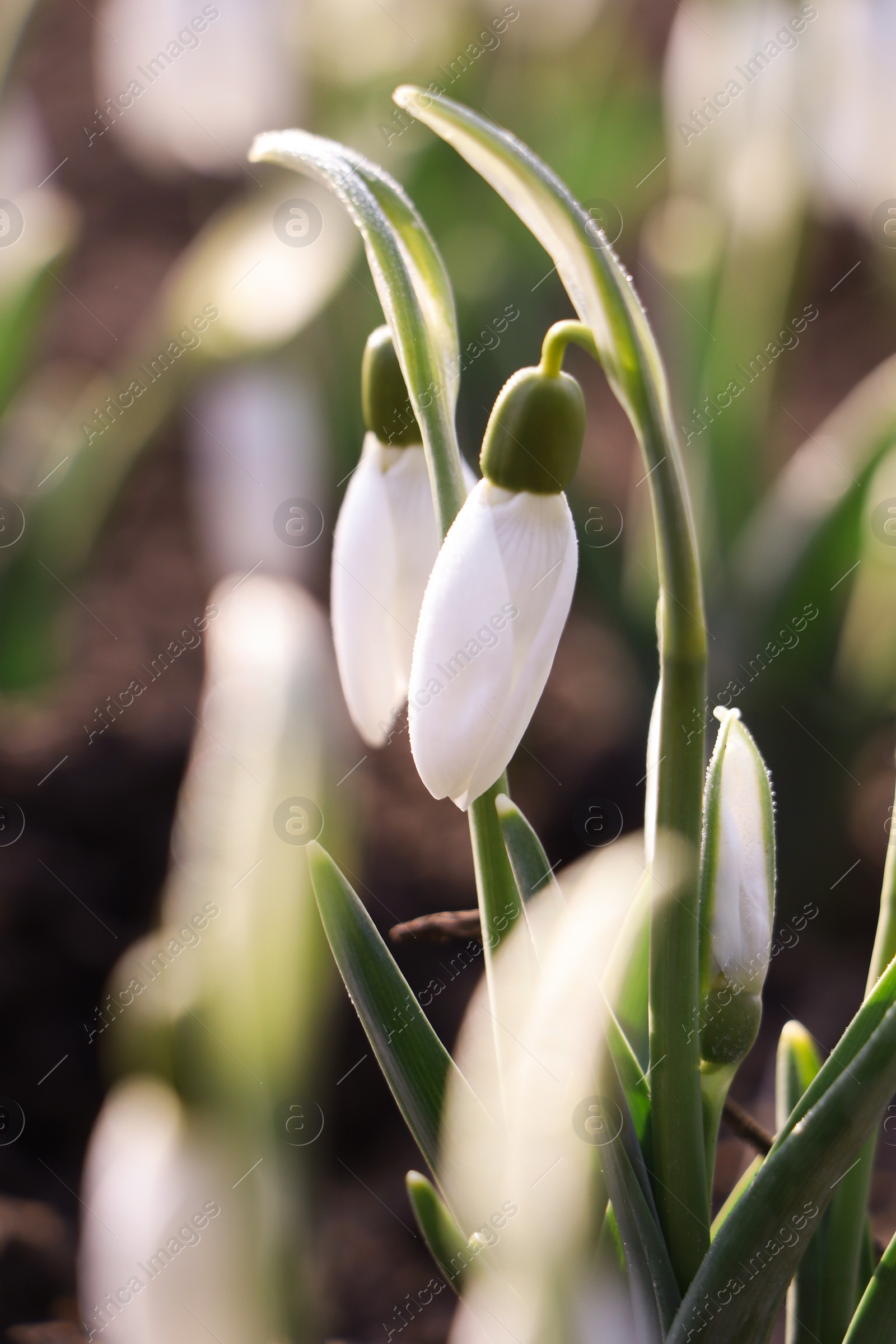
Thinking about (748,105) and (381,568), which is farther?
(748,105)

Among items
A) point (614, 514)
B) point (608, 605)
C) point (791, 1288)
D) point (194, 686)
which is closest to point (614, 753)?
point (608, 605)

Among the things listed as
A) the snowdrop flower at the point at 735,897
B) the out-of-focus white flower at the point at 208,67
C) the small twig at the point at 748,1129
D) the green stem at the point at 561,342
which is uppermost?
the out-of-focus white flower at the point at 208,67

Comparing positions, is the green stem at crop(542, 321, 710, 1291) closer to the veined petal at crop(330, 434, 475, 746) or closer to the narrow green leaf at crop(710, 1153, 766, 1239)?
the narrow green leaf at crop(710, 1153, 766, 1239)

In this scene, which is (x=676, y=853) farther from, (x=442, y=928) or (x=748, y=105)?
(x=748, y=105)

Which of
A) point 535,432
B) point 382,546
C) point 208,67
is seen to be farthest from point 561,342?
point 208,67

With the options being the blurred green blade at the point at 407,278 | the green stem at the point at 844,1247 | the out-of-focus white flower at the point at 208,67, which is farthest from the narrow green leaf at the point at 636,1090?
the out-of-focus white flower at the point at 208,67

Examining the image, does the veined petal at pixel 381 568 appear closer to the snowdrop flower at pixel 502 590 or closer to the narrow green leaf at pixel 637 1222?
the snowdrop flower at pixel 502 590
